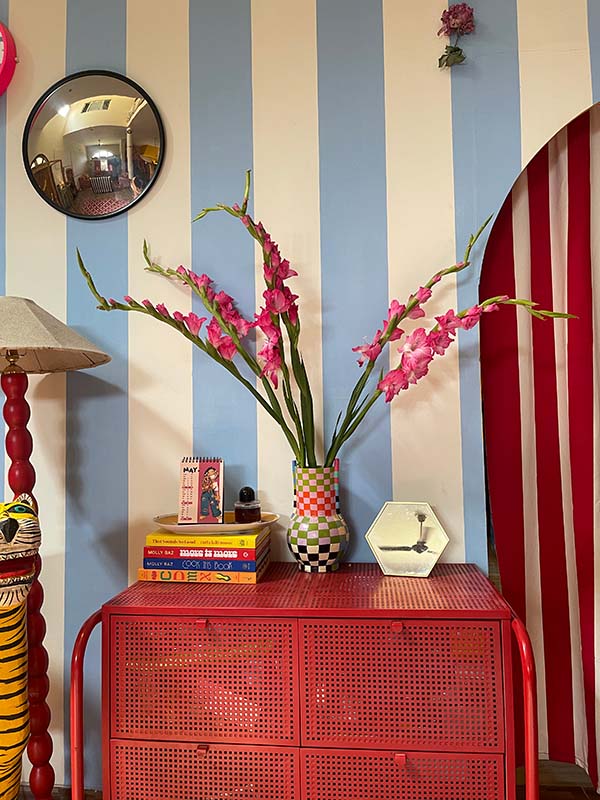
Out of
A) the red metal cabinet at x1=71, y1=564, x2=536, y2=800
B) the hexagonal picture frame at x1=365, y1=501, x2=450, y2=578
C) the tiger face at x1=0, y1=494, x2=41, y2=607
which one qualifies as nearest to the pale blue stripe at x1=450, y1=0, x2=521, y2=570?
the hexagonal picture frame at x1=365, y1=501, x2=450, y2=578

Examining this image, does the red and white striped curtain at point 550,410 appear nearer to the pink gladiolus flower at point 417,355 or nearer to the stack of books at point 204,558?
the pink gladiolus flower at point 417,355

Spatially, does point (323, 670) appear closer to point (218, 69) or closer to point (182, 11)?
point (218, 69)

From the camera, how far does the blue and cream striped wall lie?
200 cm

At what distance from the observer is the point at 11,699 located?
1.64m

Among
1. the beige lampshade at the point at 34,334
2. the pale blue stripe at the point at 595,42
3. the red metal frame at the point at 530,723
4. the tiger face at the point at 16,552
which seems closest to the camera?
the red metal frame at the point at 530,723

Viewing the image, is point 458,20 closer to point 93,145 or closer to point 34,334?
point 93,145

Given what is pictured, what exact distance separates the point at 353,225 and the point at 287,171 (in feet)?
0.86

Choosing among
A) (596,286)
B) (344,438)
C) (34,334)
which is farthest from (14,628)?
(596,286)

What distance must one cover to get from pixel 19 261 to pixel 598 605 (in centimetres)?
209

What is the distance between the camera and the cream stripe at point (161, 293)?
2.11 m

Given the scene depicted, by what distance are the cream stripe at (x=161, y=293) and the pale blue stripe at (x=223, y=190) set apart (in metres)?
0.03

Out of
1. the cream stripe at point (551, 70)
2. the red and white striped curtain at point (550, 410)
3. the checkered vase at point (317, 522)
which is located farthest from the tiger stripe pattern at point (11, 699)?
the cream stripe at point (551, 70)

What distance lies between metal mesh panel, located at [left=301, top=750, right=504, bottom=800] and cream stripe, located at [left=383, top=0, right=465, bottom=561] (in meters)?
0.58

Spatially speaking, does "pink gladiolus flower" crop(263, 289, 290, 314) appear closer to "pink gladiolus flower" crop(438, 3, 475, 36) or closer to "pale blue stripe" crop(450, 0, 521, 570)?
"pale blue stripe" crop(450, 0, 521, 570)
